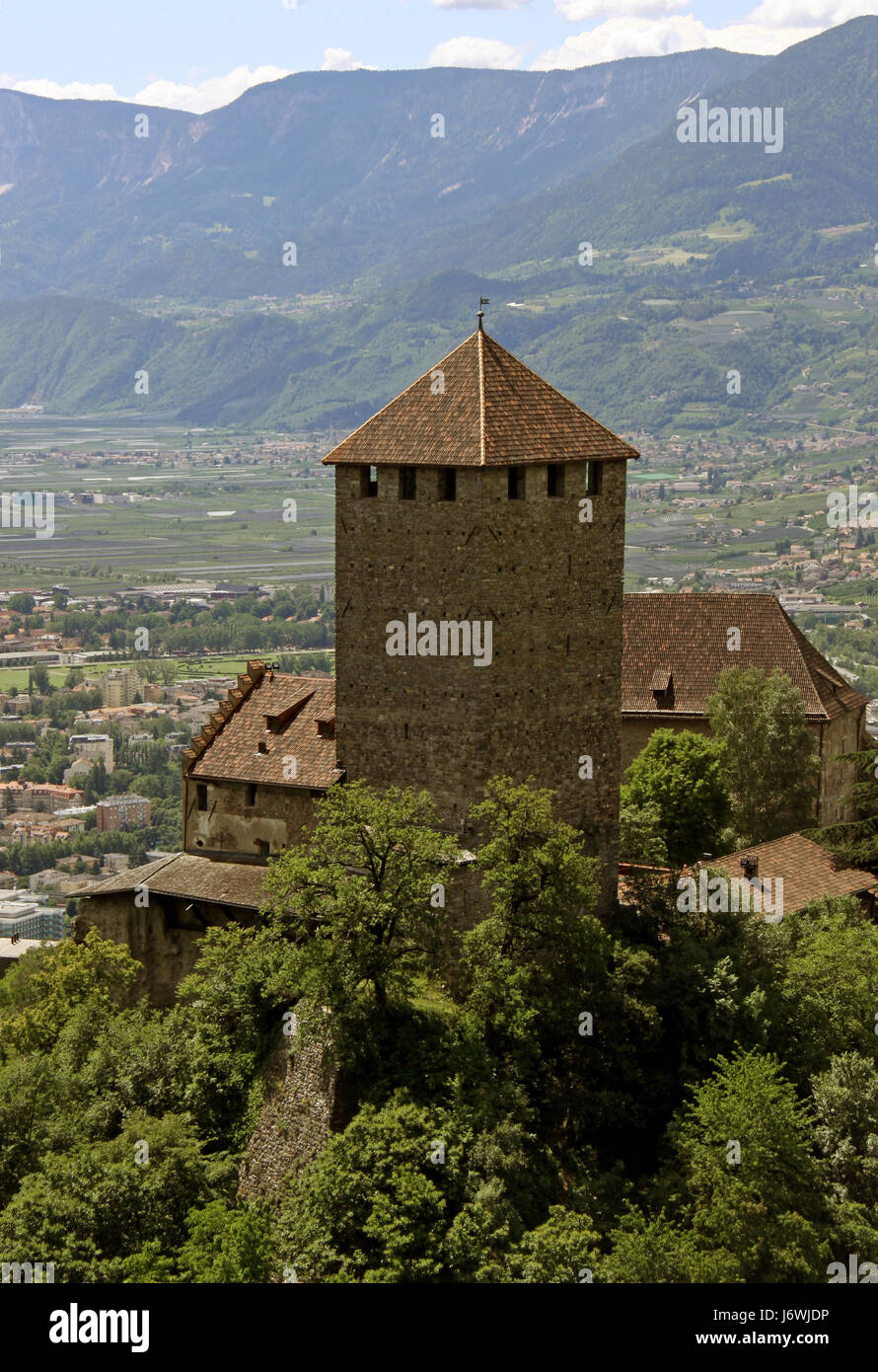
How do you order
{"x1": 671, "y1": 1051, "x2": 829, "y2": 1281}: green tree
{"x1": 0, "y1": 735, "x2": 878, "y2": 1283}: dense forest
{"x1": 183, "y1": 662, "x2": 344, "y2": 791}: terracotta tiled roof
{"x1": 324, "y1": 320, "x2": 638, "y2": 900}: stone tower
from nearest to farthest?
{"x1": 0, "y1": 735, "x2": 878, "y2": 1283}: dense forest, {"x1": 671, "y1": 1051, "x2": 829, "y2": 1281}: green tree, {"x1": 324, "y1": 320, "x2": 638, "y2": 900}: stone tower, {"x1": 183, "y1": 662, "x2": 344, "y2": 791}: terracotta tiled roof

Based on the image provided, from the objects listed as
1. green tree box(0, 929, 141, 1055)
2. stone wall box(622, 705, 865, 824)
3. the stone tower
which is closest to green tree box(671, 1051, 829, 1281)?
the stone tower

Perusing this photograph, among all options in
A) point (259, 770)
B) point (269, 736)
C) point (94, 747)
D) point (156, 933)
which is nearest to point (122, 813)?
point (94, 747)

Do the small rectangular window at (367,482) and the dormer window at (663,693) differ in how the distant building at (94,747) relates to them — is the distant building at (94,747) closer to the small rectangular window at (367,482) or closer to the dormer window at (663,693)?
the dormer window at (663,693)

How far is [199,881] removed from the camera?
134 feet

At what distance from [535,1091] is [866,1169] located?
6.36 meters

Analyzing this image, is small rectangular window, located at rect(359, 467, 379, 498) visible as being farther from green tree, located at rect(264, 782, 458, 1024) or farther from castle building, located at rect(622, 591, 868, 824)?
castle building, located at rect(622, 591, 868, 824)

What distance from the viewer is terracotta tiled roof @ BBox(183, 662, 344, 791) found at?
1592 inches

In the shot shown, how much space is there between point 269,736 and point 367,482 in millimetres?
7305

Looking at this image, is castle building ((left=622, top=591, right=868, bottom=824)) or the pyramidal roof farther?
castle building ((left=622, top=591, right=868, bottom=824))

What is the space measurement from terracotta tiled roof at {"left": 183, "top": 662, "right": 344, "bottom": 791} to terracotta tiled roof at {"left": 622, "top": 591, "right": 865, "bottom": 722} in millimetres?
12681

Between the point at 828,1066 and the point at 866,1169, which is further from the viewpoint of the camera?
the point at 828,1066
